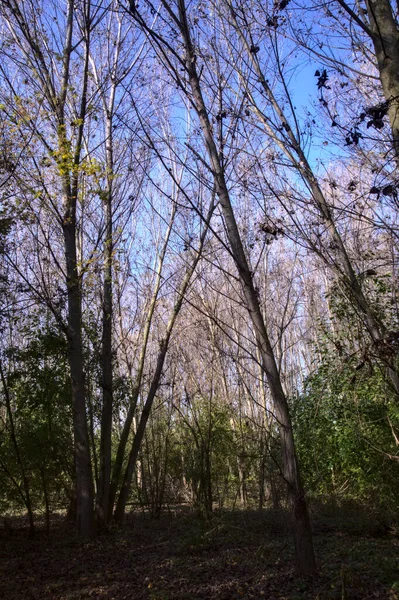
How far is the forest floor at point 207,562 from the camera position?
411 cm

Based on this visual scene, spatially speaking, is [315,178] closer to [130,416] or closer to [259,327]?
[259,327]

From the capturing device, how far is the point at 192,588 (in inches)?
173

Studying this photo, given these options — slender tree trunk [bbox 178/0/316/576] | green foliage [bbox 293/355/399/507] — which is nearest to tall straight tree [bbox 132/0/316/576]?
slender tree trunk [bbox 178/0/316/576]

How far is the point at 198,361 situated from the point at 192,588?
7335 millimetres

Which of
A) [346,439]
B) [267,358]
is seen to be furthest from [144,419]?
[267,358]

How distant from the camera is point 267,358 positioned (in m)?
4.19

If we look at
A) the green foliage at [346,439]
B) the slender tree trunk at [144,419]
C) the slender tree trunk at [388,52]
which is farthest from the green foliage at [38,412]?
the slender tree trunk at [388,52]

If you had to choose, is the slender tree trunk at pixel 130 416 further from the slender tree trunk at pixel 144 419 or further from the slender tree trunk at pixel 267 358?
the slender tree trunk at pixel 267 358

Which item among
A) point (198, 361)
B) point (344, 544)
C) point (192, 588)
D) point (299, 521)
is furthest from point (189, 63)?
point (198, 361)

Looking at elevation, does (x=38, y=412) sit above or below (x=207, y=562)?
above

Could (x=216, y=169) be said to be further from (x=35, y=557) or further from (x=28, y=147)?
(x=35, y=557)

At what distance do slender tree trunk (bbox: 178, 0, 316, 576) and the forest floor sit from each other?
338 mm

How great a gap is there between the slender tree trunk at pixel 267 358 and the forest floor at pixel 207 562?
34 cm

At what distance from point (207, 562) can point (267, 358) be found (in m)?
2.48
